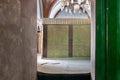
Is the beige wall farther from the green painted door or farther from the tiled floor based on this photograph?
the tiled floor

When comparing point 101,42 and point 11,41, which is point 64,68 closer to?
point 11,41

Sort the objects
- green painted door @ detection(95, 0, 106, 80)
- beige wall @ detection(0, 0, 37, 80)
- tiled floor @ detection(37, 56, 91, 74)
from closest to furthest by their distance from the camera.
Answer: green painted door @ detection(95, 0, 106, 80)
beige wall @ detection(0, 0, 37, 80)
tiled floor @ detection(37, 56, 91, 74)

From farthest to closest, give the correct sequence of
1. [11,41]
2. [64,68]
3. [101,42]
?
[64,68], [11,41], [101,42]

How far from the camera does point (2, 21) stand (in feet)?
6.88

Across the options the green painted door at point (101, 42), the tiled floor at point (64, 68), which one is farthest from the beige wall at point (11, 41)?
the tiled floor at point (64, 68)

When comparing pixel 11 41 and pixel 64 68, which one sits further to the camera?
pixel 64 68

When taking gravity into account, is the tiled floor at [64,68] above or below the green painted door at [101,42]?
below

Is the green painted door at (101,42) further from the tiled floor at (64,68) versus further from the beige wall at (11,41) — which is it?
the tiled floor at (64,68)

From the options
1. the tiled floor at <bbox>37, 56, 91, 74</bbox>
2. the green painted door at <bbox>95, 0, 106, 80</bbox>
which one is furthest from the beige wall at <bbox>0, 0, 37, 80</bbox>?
the tiled floor at <bbox>37, 56, 91, 74</bbox>

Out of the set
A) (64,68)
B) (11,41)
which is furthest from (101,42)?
(64,68)

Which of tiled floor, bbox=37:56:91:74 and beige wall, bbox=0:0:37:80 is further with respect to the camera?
tiled floor, bbox=37:56:91:74

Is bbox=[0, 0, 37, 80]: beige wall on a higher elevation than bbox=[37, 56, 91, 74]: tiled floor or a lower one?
higher

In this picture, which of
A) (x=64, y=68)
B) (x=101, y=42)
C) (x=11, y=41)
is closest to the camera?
(x=101, y=42)

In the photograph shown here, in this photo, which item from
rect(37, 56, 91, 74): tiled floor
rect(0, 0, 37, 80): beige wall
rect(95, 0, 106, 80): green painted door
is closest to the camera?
rect(95, 0, 106, 80): green painted door
